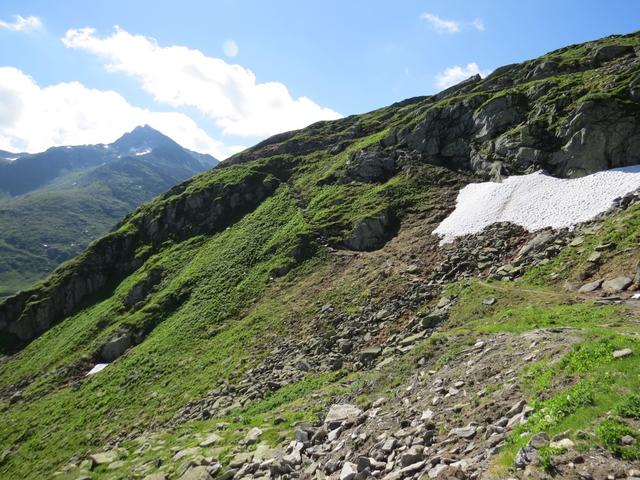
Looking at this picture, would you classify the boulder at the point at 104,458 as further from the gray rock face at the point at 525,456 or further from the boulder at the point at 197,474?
the gray rock face at the point at 525,456

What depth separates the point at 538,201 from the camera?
1693 inches

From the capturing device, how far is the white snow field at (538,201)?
1495 inches

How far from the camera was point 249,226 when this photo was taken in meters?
73.3

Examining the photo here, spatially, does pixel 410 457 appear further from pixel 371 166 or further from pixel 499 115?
pixel 371 166

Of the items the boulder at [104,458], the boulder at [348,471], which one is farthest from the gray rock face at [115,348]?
the boulder at [348,471]

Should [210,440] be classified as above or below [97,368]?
above

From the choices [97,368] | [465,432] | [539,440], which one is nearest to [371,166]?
[97,368]

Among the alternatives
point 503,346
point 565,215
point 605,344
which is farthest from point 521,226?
point 605,344

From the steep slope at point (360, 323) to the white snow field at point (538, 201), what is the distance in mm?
2211

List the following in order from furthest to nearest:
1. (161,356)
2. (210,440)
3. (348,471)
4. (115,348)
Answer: (115,348) → (161,356) → (210,440) → (348,471)

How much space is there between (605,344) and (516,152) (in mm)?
46630

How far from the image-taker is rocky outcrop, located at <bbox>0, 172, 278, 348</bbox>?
77.2m

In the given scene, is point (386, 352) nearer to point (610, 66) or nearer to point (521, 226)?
point (521, 226)

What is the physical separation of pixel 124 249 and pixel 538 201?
78.4m
